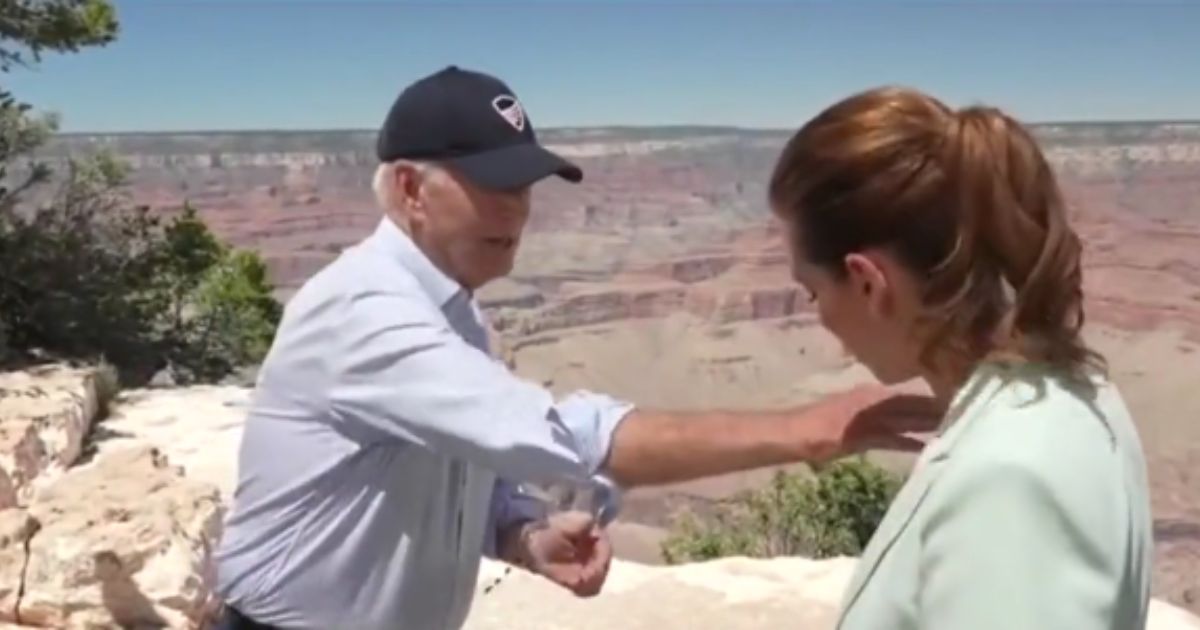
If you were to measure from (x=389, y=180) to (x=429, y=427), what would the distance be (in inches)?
11.4

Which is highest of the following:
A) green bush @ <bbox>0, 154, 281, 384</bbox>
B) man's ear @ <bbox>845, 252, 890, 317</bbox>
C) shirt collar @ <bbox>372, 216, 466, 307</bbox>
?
man's ear @ <bbox>845, 252, 890, 317</bbox>

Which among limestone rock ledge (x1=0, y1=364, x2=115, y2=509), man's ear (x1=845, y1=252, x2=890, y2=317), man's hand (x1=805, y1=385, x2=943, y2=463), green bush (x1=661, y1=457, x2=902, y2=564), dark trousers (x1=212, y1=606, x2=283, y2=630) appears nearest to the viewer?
man's ear (x1=845, y1=252, x2=890, y2=317)

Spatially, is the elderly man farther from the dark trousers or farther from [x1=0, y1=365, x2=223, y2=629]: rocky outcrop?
[x1=0, y1=365, x2=223, y2=629]: rocky outcrop

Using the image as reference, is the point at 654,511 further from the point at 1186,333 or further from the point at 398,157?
the point at 1186,333

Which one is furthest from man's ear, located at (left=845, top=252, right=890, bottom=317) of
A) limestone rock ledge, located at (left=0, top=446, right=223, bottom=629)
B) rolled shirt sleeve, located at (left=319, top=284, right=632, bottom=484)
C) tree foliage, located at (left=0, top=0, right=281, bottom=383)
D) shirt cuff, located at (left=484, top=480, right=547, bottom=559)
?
tree foliage, located at (left=0, top=0, right=281, bottom=383)

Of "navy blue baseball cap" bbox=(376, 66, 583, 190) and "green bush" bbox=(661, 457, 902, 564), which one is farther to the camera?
"green bush" bbox=(661, 457, 902, 564)

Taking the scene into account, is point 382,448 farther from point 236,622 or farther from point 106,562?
point 106,562

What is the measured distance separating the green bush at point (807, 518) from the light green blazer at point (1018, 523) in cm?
873

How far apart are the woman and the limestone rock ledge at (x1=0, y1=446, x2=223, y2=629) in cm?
283

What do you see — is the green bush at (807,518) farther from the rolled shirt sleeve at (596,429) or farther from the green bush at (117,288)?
the rolled shirt sleeve at (596,429)

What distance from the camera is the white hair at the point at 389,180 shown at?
1.68 meters

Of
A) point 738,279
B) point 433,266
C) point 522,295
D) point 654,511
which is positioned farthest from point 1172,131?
point 433,266

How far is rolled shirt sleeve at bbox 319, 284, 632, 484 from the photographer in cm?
154

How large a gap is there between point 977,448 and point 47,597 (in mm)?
3248
